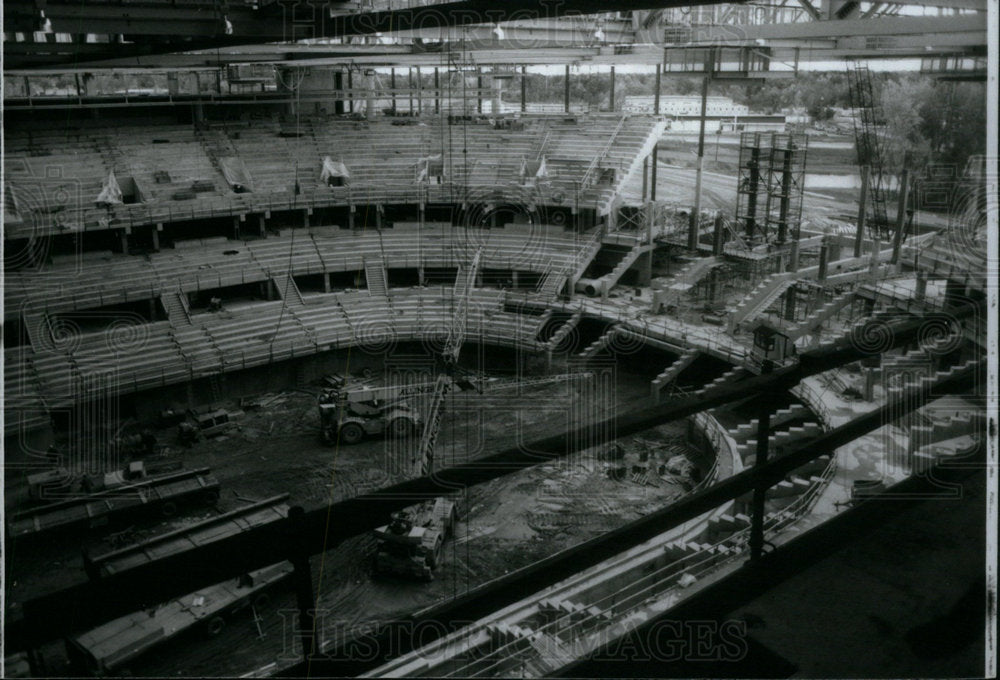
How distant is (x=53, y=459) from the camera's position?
10734 millimetres

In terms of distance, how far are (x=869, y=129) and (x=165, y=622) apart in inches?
426

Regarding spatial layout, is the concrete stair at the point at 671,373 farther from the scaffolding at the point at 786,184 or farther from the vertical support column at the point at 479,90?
the vertical support column at the point at 479,90

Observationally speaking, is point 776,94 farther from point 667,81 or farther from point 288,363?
point 288,363

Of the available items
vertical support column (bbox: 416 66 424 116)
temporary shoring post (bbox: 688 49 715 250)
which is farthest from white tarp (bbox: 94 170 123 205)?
temporary shoring post (bbox: 688 49 715 250)

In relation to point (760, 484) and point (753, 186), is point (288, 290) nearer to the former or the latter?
point (753, 186)

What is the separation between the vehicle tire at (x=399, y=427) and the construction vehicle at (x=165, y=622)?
3742 millimetres

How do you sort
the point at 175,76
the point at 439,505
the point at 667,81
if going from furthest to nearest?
the point at 667,81, the point at 175,76, the point at 439,505

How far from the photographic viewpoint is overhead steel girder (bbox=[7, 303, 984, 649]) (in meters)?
1.33

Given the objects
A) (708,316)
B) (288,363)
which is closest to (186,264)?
(288,363)

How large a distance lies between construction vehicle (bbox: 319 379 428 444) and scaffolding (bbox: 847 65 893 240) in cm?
732

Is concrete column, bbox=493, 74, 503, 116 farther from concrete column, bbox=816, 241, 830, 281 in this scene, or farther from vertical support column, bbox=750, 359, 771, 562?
vertical support column, bbox=750, 359, 771, 562

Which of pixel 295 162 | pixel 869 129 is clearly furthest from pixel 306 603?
pixel 295 162

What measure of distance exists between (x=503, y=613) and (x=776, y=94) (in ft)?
44.6

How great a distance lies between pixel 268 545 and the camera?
1.55 metres
